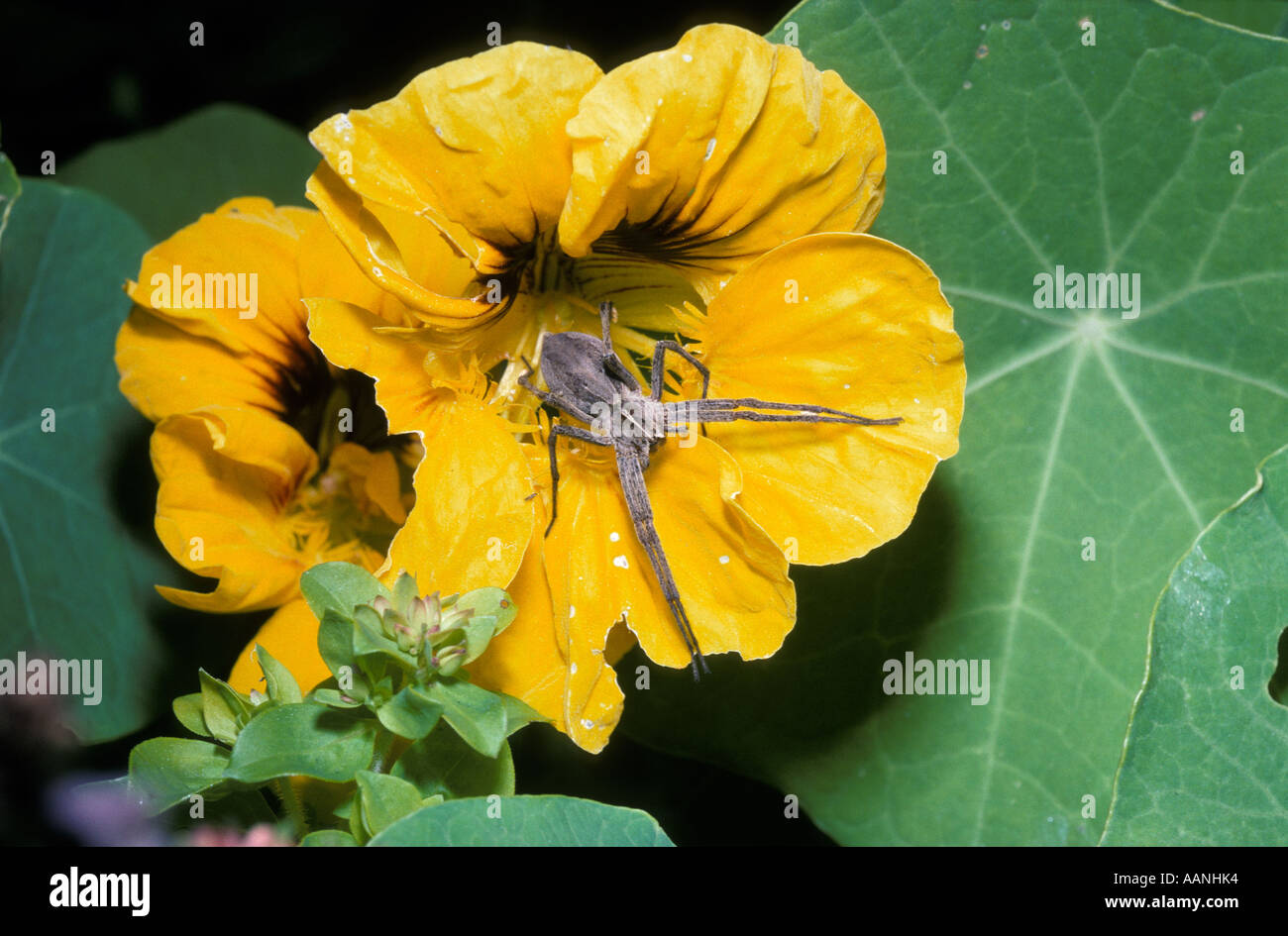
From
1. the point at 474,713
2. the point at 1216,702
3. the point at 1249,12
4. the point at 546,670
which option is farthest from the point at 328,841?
the point at 1249,12

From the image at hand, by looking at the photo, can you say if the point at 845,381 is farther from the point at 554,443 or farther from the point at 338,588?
the point at 338,588

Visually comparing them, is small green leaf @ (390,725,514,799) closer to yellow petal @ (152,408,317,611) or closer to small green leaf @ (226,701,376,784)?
small green leaf @ (226,701,376,784)

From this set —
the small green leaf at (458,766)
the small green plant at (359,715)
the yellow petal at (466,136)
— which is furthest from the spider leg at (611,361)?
the small green leaf at (458,766)

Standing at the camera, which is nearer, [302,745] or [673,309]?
[302,745]

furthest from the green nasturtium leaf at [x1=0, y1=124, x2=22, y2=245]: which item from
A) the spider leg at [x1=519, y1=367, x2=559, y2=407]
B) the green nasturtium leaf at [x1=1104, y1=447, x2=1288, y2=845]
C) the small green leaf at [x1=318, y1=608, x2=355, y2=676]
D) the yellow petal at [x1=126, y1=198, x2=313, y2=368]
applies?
the green nasturtium leaf at [x1=1104, y1=447, x2=1288, y2=845]

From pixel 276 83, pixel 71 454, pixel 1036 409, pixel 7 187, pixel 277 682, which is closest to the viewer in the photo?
pixel 277 682

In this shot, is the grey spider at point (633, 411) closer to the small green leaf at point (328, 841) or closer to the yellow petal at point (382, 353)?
the yellow petal at point (382, 353)
